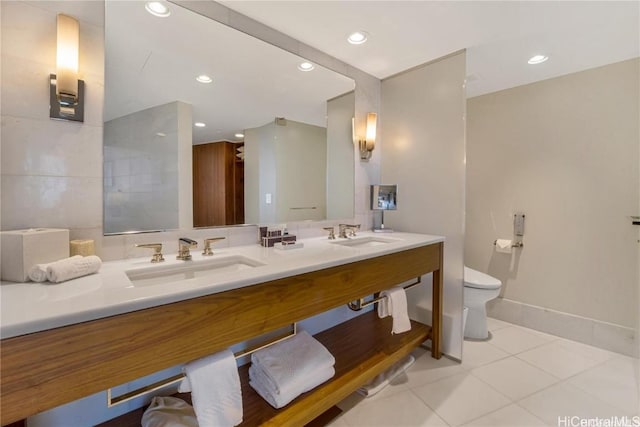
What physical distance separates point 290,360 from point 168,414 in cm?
53

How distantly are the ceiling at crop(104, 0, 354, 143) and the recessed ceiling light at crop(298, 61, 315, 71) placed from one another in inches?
1.0

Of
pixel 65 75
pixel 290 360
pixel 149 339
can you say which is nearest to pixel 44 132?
pixel 65 75

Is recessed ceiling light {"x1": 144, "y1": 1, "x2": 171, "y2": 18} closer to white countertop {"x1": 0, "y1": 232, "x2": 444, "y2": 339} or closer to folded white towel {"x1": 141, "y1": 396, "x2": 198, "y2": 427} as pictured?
white countertop {"x1": 0, "y1": 232, "x2": 444, "y2": 339}

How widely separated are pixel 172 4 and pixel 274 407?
1.88 meters

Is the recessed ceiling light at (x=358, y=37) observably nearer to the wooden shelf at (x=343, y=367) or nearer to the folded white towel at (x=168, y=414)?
the wooden shelf at (x=343, y=367)

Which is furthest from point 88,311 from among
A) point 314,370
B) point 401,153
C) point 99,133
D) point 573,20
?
point 573,20

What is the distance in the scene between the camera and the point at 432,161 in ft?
6.63

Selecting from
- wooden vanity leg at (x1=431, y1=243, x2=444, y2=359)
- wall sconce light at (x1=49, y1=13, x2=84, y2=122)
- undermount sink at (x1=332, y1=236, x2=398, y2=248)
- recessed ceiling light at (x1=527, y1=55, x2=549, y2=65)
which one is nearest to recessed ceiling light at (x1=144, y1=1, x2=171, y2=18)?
wall sconce light at (x1=49, y1=13, x2=84, y2=122)

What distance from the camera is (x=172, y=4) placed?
1290 mm

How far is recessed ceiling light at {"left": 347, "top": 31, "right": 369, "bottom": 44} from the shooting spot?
5.48 ft

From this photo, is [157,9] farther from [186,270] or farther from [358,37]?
[186,270]

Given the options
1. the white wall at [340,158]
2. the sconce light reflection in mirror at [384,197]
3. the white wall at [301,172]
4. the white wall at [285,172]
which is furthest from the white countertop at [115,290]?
the sconce light reflection in mirror at [384,197]

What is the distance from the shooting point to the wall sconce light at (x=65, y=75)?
1.01 metres

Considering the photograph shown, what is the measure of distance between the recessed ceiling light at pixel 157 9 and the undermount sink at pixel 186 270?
3.77 ft
